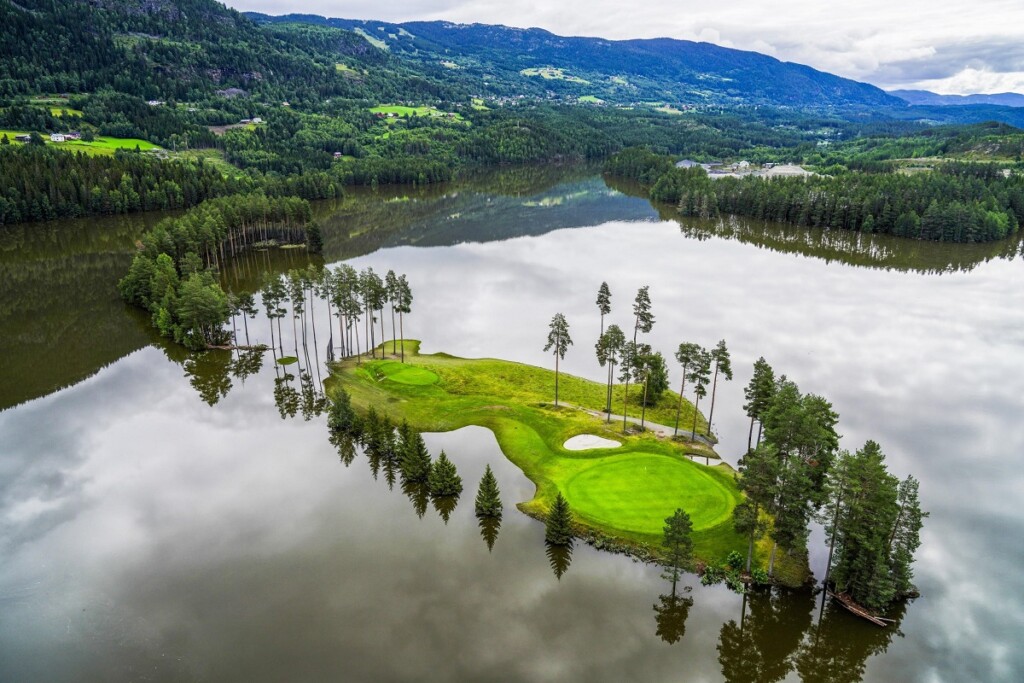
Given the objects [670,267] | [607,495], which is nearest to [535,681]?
[607,495]

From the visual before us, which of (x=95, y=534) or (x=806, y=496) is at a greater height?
(x=806, y=496)

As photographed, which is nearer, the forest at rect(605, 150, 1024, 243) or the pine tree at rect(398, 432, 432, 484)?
the pine tree at rect(398, 432, 432, 484)

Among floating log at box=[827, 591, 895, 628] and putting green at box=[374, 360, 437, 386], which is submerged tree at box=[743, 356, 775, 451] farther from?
putting green at box=[374, 360, 437, 386]

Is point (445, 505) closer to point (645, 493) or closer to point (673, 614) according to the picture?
point (645, 493)

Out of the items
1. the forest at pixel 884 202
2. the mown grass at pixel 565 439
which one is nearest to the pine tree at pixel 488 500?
the mown grass at pixel 565 439

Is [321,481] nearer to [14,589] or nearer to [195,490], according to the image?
[195,490]

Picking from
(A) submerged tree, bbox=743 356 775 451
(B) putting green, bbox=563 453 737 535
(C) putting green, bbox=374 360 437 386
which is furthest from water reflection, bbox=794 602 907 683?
(C) putting green, bbox=374 360 437 386
